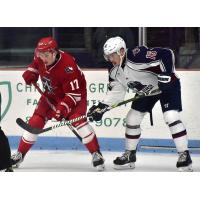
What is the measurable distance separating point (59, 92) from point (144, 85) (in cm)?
53

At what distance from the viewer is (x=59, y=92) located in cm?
486

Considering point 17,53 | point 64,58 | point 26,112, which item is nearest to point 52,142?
point 26,112

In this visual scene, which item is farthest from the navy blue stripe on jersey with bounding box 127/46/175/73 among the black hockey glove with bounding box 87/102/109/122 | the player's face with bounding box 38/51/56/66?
the player's face with bounding box 38/51/56/66

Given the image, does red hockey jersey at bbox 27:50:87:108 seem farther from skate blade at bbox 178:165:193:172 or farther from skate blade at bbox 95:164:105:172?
skate blade at bbox 178:165:193:172

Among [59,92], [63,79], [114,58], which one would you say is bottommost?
[59,92]

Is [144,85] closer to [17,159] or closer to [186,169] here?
[186,169]

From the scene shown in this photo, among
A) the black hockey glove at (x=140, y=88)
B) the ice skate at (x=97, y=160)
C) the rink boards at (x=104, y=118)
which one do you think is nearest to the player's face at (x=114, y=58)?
the black hockey glove at (x=140, y=88)

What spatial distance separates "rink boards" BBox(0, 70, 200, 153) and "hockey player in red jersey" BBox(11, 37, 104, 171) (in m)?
0.69

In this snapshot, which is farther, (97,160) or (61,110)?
(97,160)

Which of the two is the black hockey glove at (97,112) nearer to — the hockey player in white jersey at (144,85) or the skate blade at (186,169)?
the hockey player in white jersey at (144,85)

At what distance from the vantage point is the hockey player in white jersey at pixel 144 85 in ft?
15.3

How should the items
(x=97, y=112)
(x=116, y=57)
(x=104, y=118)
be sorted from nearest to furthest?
(x=116, y=57) → (x=97, y=112) → (x=104, y=118)

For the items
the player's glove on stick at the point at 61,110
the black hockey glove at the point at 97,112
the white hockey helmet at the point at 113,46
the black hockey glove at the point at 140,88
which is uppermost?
the white hockey helmet at the point at 113,46

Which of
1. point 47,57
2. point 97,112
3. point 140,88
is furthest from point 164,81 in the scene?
point 47,57
